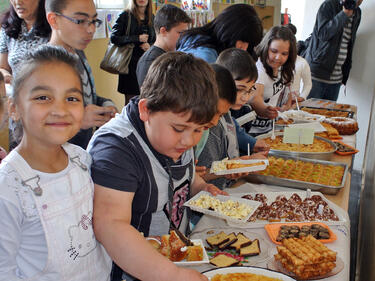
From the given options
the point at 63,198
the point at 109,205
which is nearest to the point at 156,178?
the point at 109,205

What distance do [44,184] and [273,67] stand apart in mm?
2513

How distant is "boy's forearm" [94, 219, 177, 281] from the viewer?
89 cm

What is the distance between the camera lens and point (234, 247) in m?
1.17

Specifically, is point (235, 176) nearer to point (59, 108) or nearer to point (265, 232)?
point (265, 232)

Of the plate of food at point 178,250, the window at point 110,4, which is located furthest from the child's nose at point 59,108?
the window at point 110,4

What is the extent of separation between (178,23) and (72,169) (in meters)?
1.78

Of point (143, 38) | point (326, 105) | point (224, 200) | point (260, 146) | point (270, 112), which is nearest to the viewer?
point (224, 200)

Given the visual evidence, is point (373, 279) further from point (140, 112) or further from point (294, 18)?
point (294, 18)

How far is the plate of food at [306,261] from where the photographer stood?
40.9 inches

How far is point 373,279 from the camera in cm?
170

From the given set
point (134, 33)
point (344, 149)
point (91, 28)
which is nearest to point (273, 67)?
point (344, 149)

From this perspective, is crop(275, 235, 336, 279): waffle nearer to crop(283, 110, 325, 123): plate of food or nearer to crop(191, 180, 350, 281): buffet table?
crop(191, 180, 350, 281): buffet table

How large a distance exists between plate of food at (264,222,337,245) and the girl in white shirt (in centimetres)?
66

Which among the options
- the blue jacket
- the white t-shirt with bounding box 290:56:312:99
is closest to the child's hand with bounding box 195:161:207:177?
the white t-shirt with bounding box 290:56:312:99
